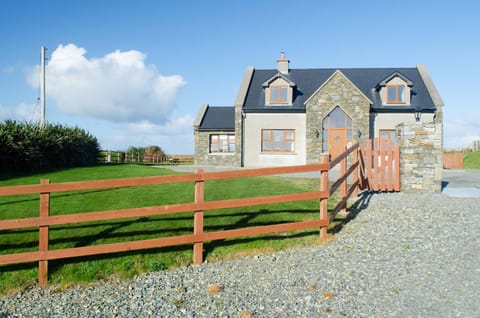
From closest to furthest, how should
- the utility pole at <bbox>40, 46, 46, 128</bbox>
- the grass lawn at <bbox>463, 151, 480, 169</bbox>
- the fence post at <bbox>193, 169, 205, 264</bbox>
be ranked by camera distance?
the fence post at <bbox>193, 169, 205, 264</bbox> → the utility pole at <bbox>40, 46, 46, 128</bbox> → the grass lawn at <bbox>463, 151, 480, 169</bbox>

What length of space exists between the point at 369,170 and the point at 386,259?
6357mm

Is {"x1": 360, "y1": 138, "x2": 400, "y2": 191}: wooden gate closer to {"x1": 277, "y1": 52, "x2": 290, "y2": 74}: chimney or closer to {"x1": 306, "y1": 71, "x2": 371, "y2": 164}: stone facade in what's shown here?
{"x1": 306, "y1": 71, "x2": 371, "y2": 164}: stone facade

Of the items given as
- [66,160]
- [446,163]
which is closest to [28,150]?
[66,160]

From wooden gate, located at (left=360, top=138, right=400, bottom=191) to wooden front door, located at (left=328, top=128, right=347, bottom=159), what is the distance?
14.2 metres

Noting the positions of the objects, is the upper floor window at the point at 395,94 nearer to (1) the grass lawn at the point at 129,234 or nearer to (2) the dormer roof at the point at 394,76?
(2) the dormer roof at the point at 394,76

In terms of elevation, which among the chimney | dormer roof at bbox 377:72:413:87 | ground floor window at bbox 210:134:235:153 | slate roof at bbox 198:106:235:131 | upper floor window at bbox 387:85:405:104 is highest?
the chimney

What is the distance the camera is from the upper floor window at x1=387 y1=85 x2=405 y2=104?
26.6 metres

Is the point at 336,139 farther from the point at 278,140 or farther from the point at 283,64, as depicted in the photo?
the point at 283,64

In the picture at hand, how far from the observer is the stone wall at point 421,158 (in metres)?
12.0

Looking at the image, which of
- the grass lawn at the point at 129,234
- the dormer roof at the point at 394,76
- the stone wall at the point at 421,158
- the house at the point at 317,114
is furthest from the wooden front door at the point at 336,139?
the grass lawn at the point at 129,234

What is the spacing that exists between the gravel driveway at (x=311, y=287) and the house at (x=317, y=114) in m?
19.4

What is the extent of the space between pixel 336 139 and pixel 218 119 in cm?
1009

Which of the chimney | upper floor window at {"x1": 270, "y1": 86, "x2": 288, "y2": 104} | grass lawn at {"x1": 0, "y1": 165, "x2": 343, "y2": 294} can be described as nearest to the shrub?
grass lawn at {"x1": 0, "y1": 165, "x2": 343, "y2": 294}

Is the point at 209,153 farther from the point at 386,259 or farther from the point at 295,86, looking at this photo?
the point at 386,259
